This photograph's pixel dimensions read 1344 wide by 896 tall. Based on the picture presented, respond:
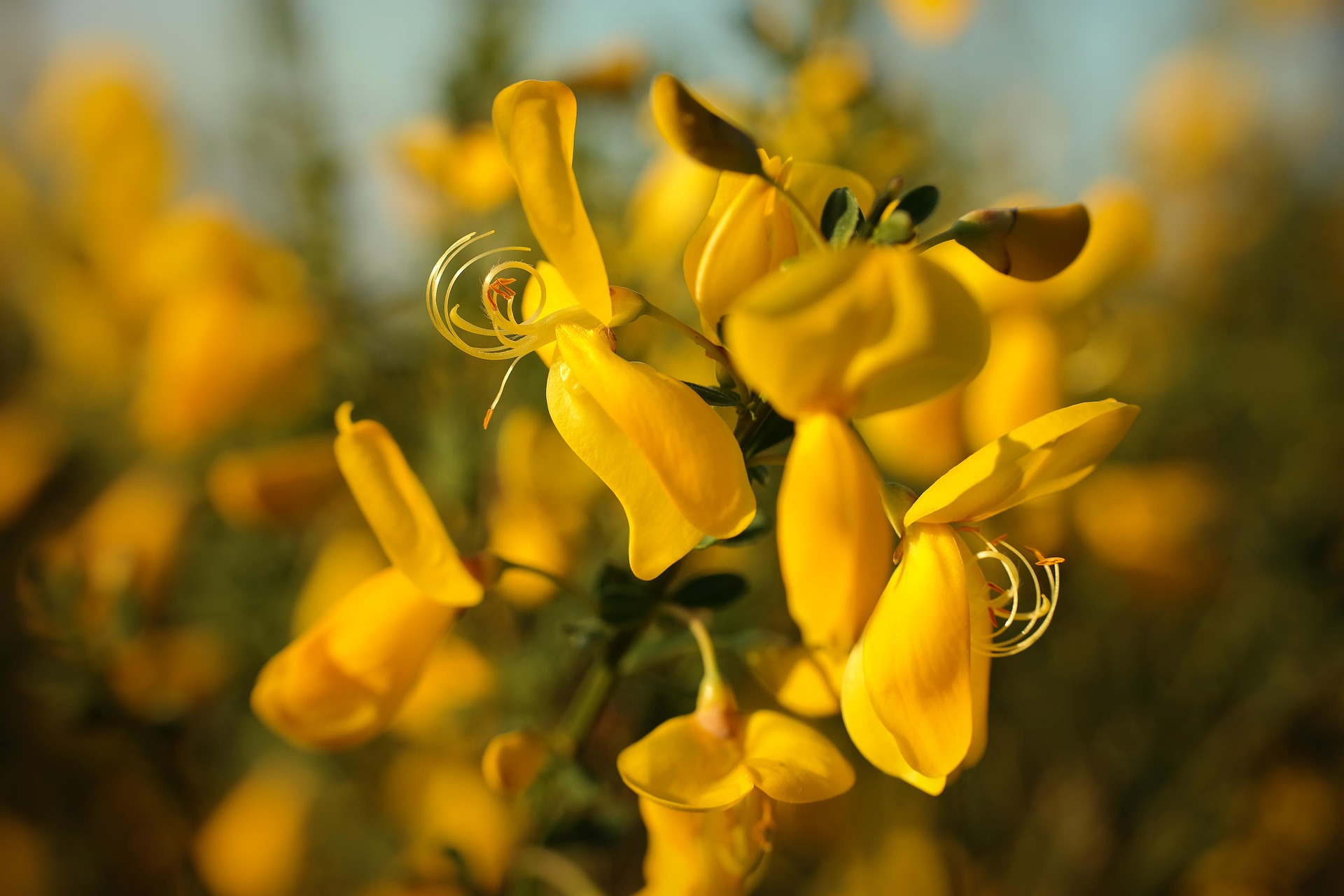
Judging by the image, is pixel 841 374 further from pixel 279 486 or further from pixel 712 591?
pixel 279 486

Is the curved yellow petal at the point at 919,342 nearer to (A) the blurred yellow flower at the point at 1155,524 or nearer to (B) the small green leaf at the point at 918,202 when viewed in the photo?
(B) the small green leaf at the point at 918,202

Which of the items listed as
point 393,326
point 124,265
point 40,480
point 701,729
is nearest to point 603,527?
point 393,326

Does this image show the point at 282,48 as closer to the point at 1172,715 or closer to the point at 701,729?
the point at 701,729

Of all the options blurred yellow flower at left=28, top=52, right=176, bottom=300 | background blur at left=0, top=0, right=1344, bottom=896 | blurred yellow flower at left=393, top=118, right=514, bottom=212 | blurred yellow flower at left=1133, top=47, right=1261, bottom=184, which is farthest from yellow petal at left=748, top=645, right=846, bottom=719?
blurred yellow flower at left=1133, top=47, right=1261, bottom=184

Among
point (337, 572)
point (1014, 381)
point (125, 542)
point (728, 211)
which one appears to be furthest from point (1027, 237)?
point (125, 542)

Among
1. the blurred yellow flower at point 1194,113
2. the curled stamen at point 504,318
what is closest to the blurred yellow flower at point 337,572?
the curled stamen at point 504,318

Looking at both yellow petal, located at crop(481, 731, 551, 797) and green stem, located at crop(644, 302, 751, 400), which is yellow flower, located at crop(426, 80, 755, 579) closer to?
green stem, located at crop(644, 302, 751, 400)
